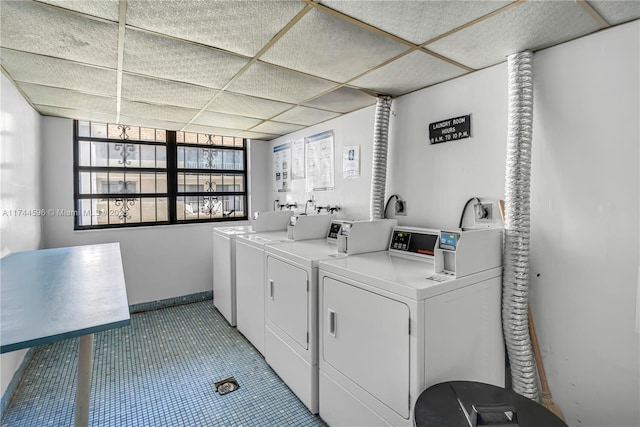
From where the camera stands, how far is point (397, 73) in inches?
86.5

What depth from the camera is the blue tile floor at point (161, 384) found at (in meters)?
2.03

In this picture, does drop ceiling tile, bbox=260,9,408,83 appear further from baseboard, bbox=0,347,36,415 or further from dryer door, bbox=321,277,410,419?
baseboard, bbox=0,347,36,415

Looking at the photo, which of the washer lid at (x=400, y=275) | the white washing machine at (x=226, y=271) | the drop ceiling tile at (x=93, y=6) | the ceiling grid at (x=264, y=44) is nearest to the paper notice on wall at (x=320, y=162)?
the ceiling grid at (x=264, y=44)

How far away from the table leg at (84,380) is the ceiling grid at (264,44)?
60.7 inches

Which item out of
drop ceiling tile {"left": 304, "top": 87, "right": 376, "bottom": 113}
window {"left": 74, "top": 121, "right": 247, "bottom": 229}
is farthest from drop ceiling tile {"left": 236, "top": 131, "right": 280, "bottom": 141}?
drop ceiling tile {"left": 304, "top": 87, "right": 376, "bottom": 113}

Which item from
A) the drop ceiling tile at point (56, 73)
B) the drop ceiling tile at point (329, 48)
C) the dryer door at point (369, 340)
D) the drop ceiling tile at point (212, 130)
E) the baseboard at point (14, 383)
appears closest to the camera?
the dryer door at point (369, 340)

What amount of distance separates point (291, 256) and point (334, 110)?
1653mm

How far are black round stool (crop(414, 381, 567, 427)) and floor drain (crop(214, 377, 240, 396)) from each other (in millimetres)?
1560

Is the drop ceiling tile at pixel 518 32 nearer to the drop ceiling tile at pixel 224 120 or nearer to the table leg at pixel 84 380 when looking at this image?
the drop ceiling tile at pixel 224 120

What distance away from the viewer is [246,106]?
2963mm

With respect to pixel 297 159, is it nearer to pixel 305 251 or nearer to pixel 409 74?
pixel 305 251

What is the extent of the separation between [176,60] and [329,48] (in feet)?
3.23

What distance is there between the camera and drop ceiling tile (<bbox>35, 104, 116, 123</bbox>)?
308 centimetres

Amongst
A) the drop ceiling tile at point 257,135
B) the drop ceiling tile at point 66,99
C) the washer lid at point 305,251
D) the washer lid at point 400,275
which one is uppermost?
the drop ceiling tile at point 257,135
